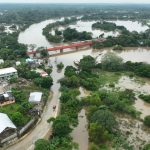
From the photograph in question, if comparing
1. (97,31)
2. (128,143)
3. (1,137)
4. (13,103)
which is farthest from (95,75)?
(97,31)

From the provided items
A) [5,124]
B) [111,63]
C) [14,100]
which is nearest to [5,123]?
[5,124]

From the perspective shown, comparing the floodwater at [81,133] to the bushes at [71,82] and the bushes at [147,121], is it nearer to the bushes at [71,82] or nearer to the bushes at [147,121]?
the bushes at [147,121]

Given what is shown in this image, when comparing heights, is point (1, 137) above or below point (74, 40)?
above

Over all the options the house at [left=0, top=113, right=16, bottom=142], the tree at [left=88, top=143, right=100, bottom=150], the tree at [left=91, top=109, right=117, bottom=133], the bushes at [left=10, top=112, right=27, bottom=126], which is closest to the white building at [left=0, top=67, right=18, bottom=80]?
the bushes at [left=10, top=112, right=27, bottom=126]

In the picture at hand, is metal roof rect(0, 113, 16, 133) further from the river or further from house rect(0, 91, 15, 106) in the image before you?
house rect(0, 91, 15, 106)

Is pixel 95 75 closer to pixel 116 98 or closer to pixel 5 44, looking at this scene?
pixel 116 98

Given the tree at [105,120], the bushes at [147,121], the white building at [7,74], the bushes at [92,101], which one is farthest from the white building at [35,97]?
the bushes at [147,121]
